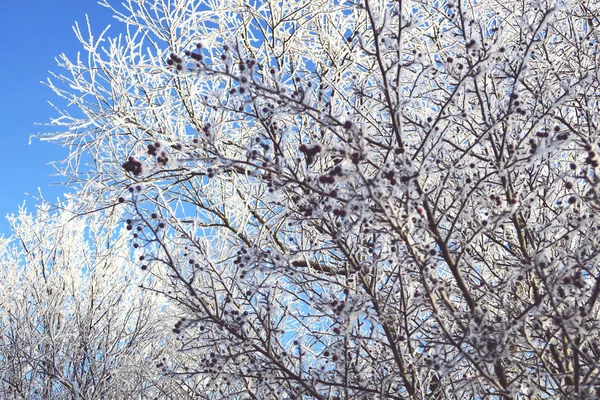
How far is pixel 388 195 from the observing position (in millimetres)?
2076

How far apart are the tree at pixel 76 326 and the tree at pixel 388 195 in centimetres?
218

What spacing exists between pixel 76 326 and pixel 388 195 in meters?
7.52

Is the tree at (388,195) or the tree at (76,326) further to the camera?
the tree at (76,326)

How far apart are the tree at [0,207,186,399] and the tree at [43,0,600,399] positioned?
218 cm

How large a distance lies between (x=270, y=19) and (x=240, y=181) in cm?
171

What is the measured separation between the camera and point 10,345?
8125mm

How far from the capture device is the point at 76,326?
8258mm

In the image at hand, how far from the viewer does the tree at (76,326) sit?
24.5 feet

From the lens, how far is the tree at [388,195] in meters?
2.33

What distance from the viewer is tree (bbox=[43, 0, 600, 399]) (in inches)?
91.8

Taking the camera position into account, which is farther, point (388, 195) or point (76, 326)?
point (76, 326)

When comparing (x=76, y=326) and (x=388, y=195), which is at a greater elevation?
(x=76, y=326)

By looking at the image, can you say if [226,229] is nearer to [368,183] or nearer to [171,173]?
[171,173]

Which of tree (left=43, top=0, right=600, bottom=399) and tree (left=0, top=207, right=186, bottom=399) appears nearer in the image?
tree (left=43, top=0, right=600, bottom=399)
